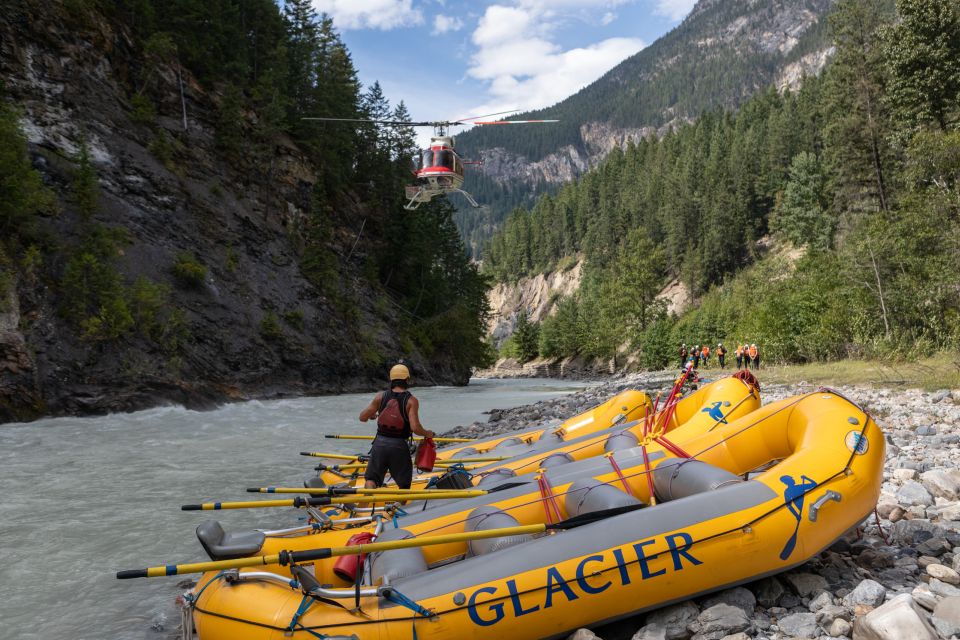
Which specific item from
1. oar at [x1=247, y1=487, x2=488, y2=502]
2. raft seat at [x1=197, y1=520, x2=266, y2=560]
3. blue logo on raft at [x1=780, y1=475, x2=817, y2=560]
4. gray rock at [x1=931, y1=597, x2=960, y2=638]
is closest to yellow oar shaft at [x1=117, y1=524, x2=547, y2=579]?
raft seat at [x1=197, y1=520, x2=266, y2=560]

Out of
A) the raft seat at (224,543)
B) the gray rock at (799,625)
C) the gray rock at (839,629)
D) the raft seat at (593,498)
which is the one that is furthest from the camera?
the raft seat at (593,498)

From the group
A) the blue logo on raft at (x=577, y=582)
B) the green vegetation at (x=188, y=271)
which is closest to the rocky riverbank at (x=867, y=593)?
the blue logo on raft at (x=577, y=582)

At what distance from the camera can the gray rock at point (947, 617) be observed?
3018mm

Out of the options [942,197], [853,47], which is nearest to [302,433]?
[942,197]

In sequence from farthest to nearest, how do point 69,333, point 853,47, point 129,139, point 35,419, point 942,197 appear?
1. point 853,47
2. point 129,139
3. point 942,197
4. point 69,333
5. point 35,419

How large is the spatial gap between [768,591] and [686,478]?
1.00m

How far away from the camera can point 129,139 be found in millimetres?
23094

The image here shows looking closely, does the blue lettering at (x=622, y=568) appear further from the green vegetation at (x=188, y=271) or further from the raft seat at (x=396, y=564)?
the green vegetation at (x=188, y=271)

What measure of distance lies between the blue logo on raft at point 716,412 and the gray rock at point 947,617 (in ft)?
10.3

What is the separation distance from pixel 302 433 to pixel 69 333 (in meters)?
7.26

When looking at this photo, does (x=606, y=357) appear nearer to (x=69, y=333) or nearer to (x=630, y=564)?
(x=69, y=333)

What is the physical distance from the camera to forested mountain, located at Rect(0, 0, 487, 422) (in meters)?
16.4

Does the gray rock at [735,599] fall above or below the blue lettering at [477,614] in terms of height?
below

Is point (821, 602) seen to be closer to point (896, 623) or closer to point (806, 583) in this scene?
A: point (806, 583)
